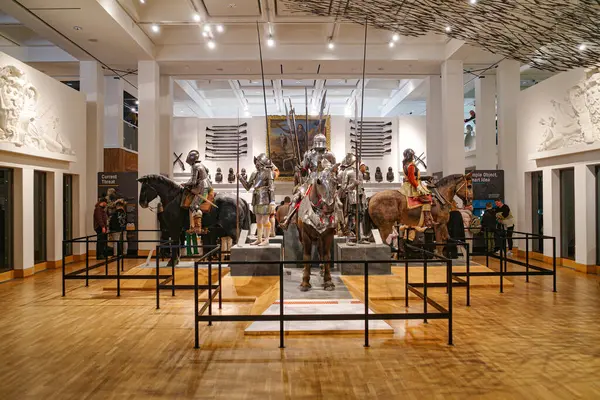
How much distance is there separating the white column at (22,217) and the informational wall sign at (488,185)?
1085cm

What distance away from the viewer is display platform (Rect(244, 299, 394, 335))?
16.5ft

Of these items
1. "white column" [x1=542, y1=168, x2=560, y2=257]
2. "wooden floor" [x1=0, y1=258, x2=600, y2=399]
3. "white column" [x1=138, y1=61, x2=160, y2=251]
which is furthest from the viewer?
"white column" [x1=138, y1=61, x2=160, y2=251]

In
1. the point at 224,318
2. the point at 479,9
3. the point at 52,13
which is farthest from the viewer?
the point at 52,13

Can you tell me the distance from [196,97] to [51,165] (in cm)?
917

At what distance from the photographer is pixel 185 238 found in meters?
10.1

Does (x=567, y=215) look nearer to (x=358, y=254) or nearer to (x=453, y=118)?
(x=453, y=118)

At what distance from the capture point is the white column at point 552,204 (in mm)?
10621

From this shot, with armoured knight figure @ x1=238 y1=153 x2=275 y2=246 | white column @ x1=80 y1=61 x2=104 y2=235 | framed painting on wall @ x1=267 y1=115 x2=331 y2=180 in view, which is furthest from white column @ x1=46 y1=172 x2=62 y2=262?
framed painting on wall @ x1=267 y1=115 x2=331 y2=180

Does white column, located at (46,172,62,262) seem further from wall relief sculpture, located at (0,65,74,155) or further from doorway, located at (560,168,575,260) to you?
doorway, located at (560,168,575,260)

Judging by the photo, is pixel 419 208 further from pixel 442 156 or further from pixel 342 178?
pixel 442 156

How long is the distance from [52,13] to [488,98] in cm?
1202

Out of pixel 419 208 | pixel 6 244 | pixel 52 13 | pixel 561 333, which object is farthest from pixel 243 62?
pixel 561 333

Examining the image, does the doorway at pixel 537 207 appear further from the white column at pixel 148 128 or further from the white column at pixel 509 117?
the white column at pixel 148 128

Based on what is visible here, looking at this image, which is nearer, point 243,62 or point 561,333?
point 561,333
